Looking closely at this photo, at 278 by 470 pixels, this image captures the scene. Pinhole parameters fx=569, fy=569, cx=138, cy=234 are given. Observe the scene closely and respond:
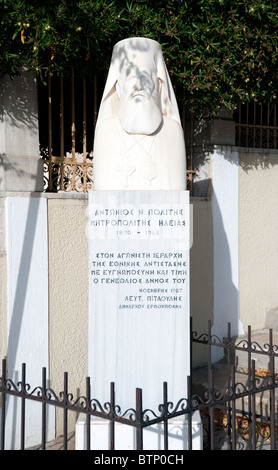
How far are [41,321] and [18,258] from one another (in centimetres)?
65

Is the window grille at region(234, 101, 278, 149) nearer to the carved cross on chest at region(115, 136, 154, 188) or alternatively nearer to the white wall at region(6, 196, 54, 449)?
the white wall at region(6, 196, 54, 449)

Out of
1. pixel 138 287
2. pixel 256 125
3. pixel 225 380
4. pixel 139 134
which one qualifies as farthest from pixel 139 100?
pixel 256 125

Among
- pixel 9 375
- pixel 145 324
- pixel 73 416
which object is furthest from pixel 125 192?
pixel 73 416

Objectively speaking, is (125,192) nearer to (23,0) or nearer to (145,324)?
(145,324)

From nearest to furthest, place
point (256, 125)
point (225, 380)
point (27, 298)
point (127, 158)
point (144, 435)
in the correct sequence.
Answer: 1. point (144, 435)
2. point (127, 158)
3. point (27, 298)
4. point (225, 380)
5. point (256, 125)

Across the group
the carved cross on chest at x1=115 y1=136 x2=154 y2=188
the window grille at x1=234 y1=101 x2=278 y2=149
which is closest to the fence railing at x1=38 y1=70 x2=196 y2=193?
the window grille at x1=234 y1=101 x2=278 y2=149

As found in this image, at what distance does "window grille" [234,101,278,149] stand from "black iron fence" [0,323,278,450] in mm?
2906

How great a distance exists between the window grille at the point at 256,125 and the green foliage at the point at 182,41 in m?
1.03

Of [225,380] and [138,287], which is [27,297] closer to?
[138,287]

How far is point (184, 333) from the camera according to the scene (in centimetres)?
411

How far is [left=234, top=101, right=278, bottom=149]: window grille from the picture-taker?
7.66m

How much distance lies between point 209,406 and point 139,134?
2.01 m

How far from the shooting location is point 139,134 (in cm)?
427

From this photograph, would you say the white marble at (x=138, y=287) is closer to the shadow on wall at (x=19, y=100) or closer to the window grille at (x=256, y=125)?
the shadow on wall at (x=19, y=100)
